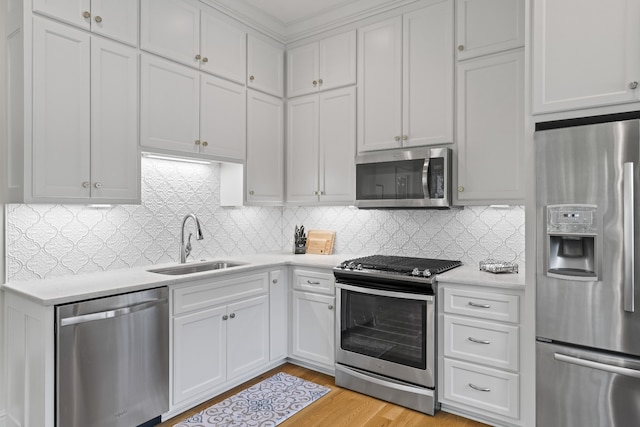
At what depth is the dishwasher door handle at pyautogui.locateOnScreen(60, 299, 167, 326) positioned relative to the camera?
2.03 meters

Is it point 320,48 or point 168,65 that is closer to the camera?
point 168,65

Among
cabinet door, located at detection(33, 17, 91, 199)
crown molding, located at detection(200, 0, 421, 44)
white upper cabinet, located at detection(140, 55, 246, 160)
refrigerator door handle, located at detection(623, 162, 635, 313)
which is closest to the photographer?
refrigerator door handle, located at detection(623, 162, 635, 313)

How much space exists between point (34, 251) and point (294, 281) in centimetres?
185

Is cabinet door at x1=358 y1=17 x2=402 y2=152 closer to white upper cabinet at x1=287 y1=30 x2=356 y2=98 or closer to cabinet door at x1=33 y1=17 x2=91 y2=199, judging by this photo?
white upper cabinet at x1=287 y1=30 x2=356 y2=98

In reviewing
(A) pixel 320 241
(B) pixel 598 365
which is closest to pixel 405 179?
(A) pixel 320 241

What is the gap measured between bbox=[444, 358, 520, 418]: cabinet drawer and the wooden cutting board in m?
1.58

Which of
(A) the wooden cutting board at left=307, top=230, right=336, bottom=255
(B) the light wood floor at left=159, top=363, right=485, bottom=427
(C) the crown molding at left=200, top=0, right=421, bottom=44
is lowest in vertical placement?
(B) the light wood floor at left=159, top=363, right=485, bottom=427

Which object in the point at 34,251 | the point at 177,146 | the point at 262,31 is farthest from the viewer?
the point at 262,31

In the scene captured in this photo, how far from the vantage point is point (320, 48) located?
361cm

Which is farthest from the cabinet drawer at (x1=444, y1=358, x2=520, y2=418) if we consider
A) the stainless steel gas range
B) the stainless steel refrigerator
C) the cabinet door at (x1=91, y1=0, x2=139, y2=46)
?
the cabinet door at (x1=91, y1=0, x2=139, y2=46)

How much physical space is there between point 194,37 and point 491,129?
90.7 inches

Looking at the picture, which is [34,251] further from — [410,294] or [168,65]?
[410,294]

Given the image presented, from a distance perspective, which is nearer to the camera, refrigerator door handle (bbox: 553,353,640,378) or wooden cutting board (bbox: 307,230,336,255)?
refrigerator door handle (bbox: 553,353,640,378)

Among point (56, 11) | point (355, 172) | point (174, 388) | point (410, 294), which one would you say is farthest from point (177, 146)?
point (410, 294)
